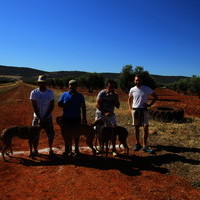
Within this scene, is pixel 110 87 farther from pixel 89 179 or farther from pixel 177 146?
pixel 177 146

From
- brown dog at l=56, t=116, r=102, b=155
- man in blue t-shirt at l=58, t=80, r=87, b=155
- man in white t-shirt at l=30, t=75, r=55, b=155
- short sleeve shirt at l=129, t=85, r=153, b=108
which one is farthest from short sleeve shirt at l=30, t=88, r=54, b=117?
short sleeve shirt at l=129, t=85, r=153, b=108

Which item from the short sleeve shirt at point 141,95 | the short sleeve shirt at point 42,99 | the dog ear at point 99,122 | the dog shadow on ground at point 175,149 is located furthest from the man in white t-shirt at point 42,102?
the dog shadow on ground at point 175,149

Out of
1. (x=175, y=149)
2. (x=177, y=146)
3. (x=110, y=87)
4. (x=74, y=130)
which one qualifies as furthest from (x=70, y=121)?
(x=177, y=146)

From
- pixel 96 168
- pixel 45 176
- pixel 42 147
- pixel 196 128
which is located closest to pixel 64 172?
pixel 45 176

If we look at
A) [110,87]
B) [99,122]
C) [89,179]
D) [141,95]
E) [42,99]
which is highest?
[110,87]

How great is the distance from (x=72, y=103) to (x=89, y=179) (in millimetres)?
1789

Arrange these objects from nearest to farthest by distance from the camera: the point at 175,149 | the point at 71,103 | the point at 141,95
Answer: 1. the point at 71,103
2. the point at 141,95
3. the point at 175,149

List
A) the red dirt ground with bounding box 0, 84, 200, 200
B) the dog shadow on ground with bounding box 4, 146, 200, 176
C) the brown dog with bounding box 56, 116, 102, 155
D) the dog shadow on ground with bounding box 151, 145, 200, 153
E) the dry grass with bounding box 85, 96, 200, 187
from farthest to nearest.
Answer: the dog shadow on ground with bounding box 151, 145, 200, 153 < the brown dog with bounding box 56, 116, 102, 155 < the dog shadow on ground with bounding box 4, 146, 200, 176 < the dry grass with bounding box 85, 96, 200, 187 < the red dirt ground with bounding box 0, 84, 200, 200

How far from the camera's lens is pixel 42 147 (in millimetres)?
6402

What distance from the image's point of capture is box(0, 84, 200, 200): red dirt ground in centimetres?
373

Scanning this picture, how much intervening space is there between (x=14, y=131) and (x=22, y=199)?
2097mm

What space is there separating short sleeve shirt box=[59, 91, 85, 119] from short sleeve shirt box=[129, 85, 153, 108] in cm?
171

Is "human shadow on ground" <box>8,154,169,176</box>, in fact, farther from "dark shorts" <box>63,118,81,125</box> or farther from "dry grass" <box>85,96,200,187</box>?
"dark shorts" <box>63,118,81,125</box>

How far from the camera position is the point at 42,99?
5.16 metres
